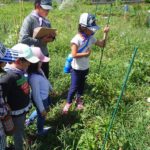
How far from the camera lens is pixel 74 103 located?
4484mm

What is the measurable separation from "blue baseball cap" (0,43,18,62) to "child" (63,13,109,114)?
4.32 feet

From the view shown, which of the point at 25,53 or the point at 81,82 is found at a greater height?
the point at 25,53

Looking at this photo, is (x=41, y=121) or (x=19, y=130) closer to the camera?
(x=19, y=130)

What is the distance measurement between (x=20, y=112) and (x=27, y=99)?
0.49ft

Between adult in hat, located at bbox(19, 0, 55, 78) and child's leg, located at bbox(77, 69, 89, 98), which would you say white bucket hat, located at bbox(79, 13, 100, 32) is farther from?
child's leg, located at bbox(77, 69, 89, 98)

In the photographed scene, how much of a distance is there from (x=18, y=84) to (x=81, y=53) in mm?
1344

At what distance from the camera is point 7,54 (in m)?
2.75

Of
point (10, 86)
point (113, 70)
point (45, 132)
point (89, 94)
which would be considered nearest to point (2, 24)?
point (113, 70)

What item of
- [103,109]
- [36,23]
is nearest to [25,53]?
[36,23]

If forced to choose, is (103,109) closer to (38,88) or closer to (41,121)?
(41,121)

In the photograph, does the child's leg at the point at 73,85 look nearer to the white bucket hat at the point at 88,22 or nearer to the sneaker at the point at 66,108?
the sneaker at the point at 66,108

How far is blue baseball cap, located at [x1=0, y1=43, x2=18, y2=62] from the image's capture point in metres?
2.65

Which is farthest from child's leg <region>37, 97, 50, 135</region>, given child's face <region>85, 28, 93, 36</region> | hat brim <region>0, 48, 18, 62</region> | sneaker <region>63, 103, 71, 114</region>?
child's face <region>85, 28, 93, 36</region>

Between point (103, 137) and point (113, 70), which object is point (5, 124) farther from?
point (113, 70)
